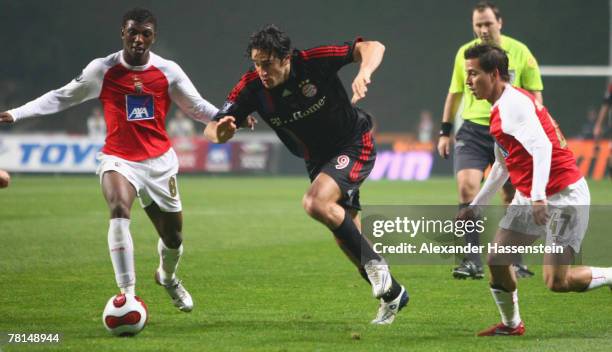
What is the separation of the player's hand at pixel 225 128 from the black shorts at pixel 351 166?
2.55ft

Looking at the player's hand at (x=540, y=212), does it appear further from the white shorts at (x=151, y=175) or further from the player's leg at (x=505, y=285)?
the white shorts at (x=151, y=175)

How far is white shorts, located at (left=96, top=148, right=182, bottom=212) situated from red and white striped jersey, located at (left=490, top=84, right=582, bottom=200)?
8.31 ft

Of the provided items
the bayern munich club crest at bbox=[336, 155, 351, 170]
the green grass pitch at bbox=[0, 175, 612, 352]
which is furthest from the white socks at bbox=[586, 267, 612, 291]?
the bayern munich club crest at bbox=[336, 155, 351, 170]

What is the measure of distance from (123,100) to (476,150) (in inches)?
150

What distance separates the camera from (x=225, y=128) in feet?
23.9

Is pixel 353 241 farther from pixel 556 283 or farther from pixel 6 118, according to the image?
pixel 6 118

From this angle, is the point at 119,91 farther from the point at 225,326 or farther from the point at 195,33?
the point at 195,33

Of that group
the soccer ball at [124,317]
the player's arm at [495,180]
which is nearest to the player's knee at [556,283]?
the player's arm at [495,180]

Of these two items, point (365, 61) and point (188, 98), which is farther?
point (188, 98)

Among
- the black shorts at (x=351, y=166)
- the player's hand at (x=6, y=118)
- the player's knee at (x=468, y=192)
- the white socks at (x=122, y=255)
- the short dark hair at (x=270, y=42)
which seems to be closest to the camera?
the white socks at (x=122, y=255)

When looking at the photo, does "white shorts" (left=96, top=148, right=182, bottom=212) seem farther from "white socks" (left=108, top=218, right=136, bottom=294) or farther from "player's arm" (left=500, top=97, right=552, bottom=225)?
"player's arm" (left=500, top=97, right=552, bottom=225)

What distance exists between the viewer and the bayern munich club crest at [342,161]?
7605 millimetres

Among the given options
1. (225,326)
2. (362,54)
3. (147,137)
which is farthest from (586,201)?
(147,137)

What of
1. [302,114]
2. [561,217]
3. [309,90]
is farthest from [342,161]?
[561,217]
